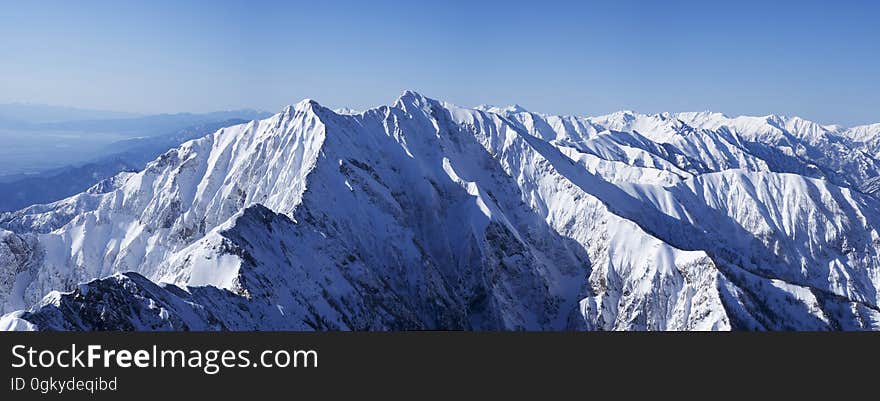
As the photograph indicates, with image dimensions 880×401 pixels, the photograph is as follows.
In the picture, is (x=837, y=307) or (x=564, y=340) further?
(x=837, y=307)

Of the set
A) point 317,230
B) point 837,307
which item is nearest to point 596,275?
point 837,307

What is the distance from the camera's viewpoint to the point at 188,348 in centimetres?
2869

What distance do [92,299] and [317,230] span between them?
224 feet


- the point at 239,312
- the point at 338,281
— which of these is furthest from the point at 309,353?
the point at 338,281

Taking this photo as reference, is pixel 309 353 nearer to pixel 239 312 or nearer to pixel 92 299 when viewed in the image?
pixel 92 299

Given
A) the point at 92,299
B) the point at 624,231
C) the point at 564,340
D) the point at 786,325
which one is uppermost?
the point at 564,340

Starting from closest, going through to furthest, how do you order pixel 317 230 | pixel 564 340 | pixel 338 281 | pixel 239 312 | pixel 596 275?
pixel 564 340 < pixel 239 312 < pixel 338 281 < pixel 317 230 < pixel 596 275

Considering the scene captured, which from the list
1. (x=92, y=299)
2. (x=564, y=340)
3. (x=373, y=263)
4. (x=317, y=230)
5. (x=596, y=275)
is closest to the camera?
(x=564, y=340)

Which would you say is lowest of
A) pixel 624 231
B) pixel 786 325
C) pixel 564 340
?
pixel 786 325

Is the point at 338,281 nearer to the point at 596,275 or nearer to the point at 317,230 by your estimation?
the point at 317,230

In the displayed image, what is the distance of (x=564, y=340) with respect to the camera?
105ft

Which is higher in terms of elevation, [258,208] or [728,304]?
[258,208]

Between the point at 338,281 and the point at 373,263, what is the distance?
27396 mm

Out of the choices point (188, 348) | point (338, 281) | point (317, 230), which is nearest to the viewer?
point (188, 348)
